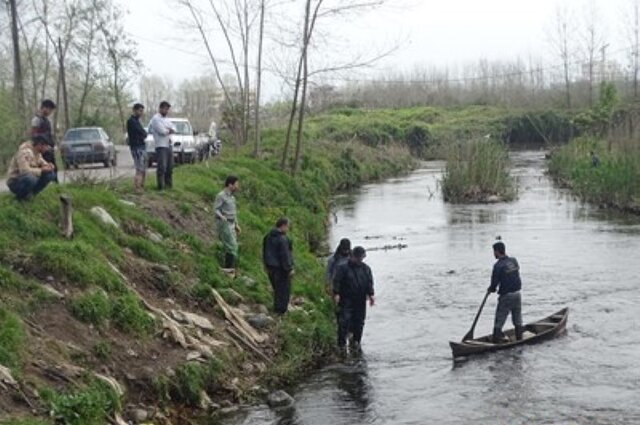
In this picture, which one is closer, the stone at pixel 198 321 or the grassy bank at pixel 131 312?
the grassy bank at pixel 131 312

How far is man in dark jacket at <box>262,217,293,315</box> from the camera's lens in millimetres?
15273

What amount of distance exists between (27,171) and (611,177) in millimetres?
28311

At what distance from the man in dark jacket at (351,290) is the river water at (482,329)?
718 mm

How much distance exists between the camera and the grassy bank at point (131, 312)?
1033 centimetres

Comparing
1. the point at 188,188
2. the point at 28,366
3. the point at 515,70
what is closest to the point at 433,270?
the point at 188,188

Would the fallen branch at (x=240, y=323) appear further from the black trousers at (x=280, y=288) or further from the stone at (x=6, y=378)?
the stone at (x=6, y=378)

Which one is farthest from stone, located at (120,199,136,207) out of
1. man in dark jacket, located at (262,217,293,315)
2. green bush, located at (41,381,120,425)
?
green bush, located at (41,381,120,425)

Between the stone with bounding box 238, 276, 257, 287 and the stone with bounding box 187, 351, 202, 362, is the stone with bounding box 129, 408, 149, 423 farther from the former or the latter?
the stone with bounding box 238, 276, 257, 287

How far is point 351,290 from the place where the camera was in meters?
15.5

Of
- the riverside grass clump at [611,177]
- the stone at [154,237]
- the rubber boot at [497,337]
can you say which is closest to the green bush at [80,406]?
the stone at [154,237]

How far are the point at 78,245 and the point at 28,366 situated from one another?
11.2 feet

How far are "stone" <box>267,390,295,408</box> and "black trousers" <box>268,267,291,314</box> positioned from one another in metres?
3.06

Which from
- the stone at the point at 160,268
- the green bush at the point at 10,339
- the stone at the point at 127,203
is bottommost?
the green bush at the point at 10,339

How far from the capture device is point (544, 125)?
80.8 meters
